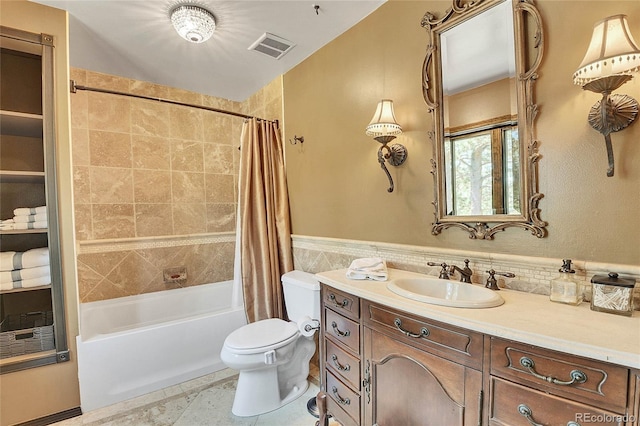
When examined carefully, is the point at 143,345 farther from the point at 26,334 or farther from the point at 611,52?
the point at 611,52

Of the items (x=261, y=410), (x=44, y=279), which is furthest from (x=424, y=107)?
(x=44, y=279)

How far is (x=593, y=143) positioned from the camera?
3.40ft

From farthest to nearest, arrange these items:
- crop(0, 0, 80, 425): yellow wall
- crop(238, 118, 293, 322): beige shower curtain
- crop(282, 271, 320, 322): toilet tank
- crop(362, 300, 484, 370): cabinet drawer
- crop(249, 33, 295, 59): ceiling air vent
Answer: crop(238, 118, 293, 322): beige shower curtain, crop(249, 33, 295, 59): ceiling air vent, crop(282, 271, 320, 322): toilet tank, crop(0, 0, 80, 425): yellow wall, crop(362, 300, 484, 370): cabinet drawer

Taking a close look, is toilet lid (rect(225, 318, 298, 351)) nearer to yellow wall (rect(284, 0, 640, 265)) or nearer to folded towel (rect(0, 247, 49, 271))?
yellow wall (rect(284, 0, 640, 265))

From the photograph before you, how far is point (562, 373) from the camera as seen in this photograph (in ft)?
2.49

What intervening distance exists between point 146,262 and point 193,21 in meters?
→ 2.06

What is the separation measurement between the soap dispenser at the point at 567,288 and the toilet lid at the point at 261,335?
55.8 inches

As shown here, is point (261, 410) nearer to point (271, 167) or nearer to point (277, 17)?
point (271, 167)

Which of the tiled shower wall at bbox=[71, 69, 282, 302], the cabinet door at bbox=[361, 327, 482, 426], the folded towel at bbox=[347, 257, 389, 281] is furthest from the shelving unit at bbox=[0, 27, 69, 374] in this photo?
the cabinet door at bbox=[361, 327, 482, 426]

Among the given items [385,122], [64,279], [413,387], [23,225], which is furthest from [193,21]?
[413,387]

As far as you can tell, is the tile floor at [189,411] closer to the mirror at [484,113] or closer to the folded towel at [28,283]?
the folded towel at [28,283]

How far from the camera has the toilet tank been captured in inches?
76.4

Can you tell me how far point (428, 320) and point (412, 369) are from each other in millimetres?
232

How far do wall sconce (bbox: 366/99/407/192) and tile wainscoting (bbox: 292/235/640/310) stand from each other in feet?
1.46
